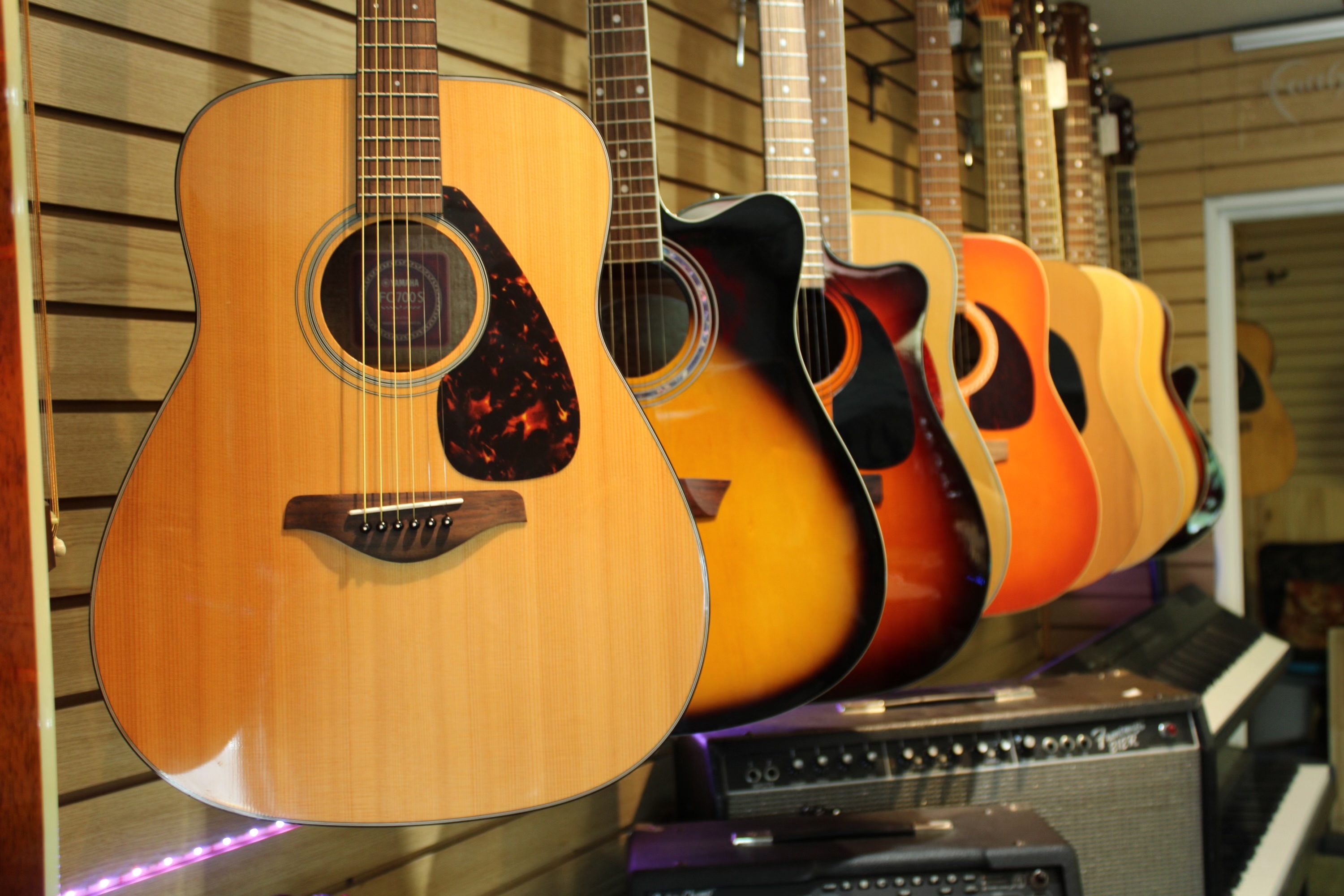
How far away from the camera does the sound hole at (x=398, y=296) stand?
907mm

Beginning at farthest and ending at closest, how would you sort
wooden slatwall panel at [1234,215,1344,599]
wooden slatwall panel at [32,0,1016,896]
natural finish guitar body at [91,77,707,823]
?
wooden slatwall panel at [1234,215,1344,599] → wooden slatwall panel at [32,0,1016,896] → natural finish guitar body at [91,77,707,823]

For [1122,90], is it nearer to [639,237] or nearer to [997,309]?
[997,309]

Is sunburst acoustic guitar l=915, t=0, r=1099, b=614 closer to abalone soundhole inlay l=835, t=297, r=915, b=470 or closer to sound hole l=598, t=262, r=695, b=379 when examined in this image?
abalone soundhole inlay l=835, t=297, r=915, b=470

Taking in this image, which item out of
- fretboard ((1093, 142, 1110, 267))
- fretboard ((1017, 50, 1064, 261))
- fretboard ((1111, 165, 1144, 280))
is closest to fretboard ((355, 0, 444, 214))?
fretboard ((1017, 50, 1064, 261))

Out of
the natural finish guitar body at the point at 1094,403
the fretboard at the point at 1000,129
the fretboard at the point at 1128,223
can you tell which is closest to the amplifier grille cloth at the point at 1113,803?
the natural finish guitar body at the point at 1094,403

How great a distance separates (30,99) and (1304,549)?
185 inches

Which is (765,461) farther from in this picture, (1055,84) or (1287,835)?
(1287,835)

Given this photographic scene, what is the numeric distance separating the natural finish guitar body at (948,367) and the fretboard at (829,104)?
0.27 ft

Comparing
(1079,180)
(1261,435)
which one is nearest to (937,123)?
(1079,180)

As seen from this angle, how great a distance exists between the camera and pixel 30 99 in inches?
32.0

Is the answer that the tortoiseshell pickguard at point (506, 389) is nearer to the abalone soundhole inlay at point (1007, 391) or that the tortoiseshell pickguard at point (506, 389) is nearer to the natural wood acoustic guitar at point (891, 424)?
the natural wood acoustic guitar at point (891, 424)

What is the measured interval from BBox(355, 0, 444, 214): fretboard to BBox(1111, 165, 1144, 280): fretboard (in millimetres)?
2959

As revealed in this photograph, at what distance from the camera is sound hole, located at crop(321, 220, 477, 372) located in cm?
91

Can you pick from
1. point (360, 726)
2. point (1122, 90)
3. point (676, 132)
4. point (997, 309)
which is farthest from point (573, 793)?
point (1122, 90)
